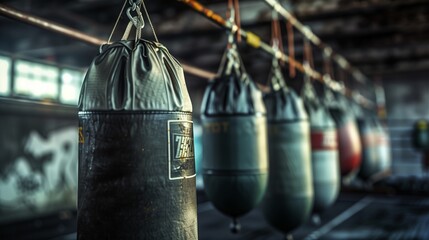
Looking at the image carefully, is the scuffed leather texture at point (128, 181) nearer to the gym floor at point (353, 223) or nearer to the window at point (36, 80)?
the gym floor at point (353, 223)

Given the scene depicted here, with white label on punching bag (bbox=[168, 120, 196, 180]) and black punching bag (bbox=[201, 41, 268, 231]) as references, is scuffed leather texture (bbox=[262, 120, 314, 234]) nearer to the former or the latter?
black punching bag (bbox=[201, 41, 268, 231])

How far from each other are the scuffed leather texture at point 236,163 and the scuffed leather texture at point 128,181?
78 cm

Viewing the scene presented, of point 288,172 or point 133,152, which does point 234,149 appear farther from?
point 133,152

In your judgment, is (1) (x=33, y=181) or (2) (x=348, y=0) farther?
(1) (x=33, y=181)

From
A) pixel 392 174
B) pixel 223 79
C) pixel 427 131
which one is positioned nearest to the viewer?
pixel 223 79

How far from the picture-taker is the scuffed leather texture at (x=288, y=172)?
2447 millimetres

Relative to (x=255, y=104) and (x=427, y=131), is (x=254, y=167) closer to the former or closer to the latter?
(x=255, y=104)

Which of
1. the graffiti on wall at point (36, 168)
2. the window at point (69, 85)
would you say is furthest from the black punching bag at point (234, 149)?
the graffiti on wall at point (36, 168)

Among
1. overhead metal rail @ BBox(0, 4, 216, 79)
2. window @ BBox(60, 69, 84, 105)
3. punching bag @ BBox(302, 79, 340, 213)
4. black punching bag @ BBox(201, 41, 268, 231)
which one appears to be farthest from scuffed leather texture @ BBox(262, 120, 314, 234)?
window @ BBox(60, 69, 84, 105)

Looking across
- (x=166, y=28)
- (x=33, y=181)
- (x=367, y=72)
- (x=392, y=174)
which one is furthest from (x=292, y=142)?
(x=392, y=174)

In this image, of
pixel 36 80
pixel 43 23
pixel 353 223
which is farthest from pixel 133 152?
pixel 36 80

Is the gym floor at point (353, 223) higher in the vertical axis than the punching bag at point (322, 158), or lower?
lower

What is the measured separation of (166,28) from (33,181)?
4228 mm

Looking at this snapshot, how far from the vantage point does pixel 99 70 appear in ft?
4.02
